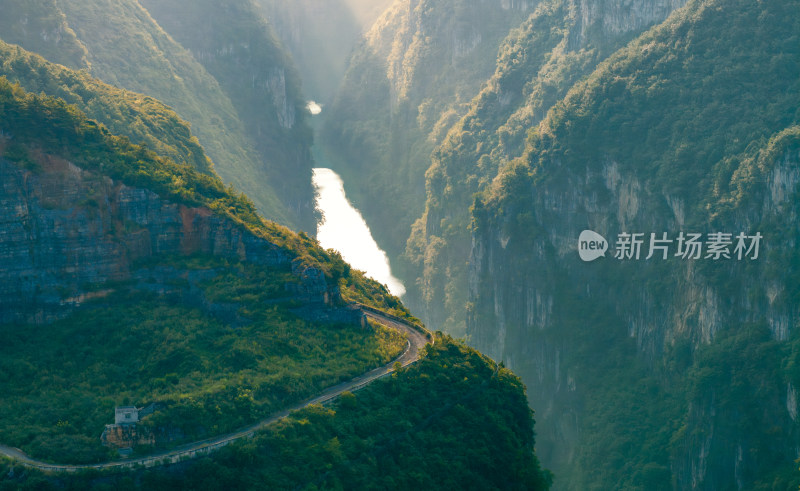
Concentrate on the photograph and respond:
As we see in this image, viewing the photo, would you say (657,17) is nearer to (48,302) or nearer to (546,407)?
(546,407)

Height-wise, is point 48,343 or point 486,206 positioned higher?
point 486,206

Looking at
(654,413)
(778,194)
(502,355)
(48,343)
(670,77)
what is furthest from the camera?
(502,355)

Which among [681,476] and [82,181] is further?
[681,476]

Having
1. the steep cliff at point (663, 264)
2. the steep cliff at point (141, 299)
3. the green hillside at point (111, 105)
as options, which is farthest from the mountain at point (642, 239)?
the green hillside at point (111, 105)

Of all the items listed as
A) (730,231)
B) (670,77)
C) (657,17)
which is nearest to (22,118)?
(730,231)

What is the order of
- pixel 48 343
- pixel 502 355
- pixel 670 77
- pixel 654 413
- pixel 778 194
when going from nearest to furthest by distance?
pixel 48 343, pixel 778 194, pixel 654 413, pixel 670 77, pixel 502 355

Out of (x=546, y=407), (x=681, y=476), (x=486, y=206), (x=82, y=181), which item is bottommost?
(x=681, y=476)

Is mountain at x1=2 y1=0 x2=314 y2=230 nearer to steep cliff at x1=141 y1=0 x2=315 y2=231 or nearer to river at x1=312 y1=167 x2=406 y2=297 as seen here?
steep cliff at x1=141 y1=0 x2=315 y2=231

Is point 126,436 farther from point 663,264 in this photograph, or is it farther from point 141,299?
point 663,264
